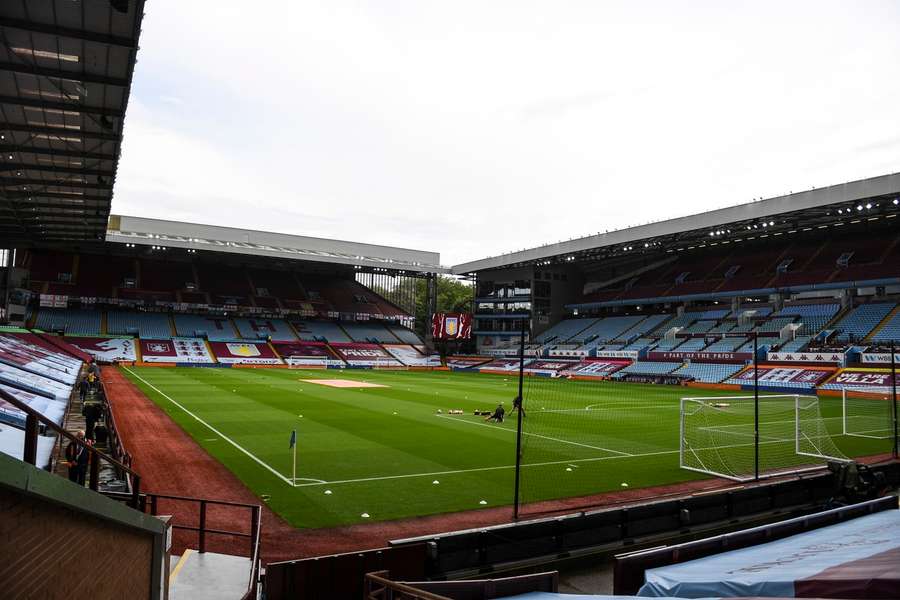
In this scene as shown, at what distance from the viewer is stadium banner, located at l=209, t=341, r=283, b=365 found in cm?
6181

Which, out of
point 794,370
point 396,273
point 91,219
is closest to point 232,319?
point 396,273

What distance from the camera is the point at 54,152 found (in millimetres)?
23219

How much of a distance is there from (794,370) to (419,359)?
139 ft

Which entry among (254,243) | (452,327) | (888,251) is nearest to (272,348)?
(254,243)

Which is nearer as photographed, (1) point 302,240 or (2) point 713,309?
(2) point 713,309

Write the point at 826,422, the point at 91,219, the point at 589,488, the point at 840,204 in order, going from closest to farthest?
the point at 589,488, the point at 826,422, the point at 91,219, the point at 840,204

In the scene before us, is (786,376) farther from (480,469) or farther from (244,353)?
(244,353)

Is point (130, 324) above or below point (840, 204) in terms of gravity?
below

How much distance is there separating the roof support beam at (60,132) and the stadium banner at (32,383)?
8289 mm

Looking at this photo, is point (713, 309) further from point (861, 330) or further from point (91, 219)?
point (91, 219)

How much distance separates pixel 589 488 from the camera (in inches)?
568

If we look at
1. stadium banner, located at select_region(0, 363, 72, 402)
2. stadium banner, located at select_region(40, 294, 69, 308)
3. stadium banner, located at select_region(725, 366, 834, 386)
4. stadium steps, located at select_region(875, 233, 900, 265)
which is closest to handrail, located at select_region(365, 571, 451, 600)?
stadium banner, located at select_region(0, 363, 72, 402)

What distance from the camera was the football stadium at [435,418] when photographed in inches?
262

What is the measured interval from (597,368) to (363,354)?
28035 mm
